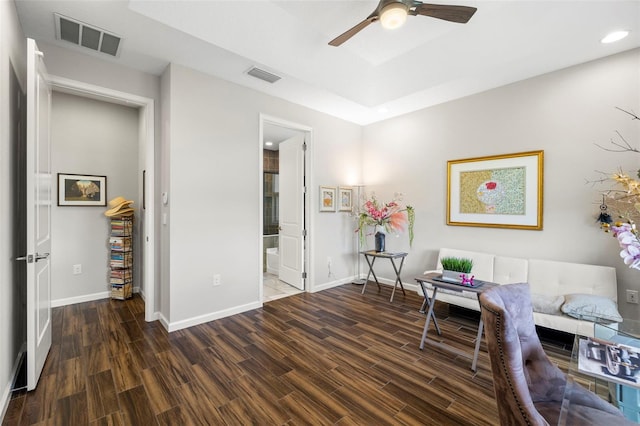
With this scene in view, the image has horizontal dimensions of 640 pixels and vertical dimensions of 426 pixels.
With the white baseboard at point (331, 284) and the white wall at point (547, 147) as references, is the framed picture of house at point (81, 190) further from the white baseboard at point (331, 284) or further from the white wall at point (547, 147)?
the white wall at point (547, 147)

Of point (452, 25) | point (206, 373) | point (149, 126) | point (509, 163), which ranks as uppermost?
point (452, 25)

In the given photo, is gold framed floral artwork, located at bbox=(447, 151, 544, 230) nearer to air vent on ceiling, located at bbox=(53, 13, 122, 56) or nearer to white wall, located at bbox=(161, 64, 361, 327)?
white wall, located at bbox=(161, 64, 361, 327)

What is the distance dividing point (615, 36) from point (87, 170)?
6145 millimetres

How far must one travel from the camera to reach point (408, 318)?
10.9 ft

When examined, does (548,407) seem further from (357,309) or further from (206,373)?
(357,309)

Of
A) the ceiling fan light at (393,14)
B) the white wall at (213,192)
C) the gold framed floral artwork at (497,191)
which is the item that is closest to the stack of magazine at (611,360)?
the gold framed floral artwork at (497,191)

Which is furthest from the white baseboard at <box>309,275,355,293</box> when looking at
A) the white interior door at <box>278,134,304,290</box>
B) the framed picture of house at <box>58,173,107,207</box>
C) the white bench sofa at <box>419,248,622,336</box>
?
the framed picture of house at <box>58,173,107,207</box>

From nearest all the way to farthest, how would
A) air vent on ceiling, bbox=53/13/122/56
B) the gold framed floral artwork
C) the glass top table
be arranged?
the glass top table → air vent on ceiling, bbox=53/13/122/56 → the gold framed floral artwork

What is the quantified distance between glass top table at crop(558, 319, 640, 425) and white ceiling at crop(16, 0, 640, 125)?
7.98ft

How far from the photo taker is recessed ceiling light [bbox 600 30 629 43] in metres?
2.38

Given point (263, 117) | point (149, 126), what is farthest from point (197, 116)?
point (263, 117)

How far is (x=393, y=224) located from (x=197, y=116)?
322cm

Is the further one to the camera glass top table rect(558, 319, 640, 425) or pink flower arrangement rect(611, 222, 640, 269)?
pink flower arrangement rect(611, 222, 640, 269)

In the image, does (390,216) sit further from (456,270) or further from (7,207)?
(7,207)
